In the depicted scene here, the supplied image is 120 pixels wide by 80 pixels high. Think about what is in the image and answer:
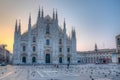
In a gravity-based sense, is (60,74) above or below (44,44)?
below

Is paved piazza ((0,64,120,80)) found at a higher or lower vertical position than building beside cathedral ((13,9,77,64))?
lower

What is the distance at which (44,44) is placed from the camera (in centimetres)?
6619

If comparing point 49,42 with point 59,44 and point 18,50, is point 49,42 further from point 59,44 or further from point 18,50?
point 18,50

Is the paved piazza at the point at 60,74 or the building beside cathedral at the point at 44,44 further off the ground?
the building beside cathedral at the point at 44,44

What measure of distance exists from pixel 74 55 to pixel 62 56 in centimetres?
495

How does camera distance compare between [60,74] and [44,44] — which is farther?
[44,44]

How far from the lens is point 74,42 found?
230 ft

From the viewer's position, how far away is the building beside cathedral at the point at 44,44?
63.1 m

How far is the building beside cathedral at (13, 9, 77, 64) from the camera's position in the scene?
207 ft


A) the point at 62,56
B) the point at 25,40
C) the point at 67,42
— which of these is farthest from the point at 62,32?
the point at 25,40

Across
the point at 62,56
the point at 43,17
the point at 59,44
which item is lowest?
the point at 62,56

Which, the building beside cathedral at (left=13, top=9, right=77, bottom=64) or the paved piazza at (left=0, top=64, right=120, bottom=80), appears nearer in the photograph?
the paved piazza at (left=0, top=64, right=120, bottom=80)

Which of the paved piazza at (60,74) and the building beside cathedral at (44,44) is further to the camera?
the building beside cathedral at (44,44)

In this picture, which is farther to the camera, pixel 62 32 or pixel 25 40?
pixel 62 32
